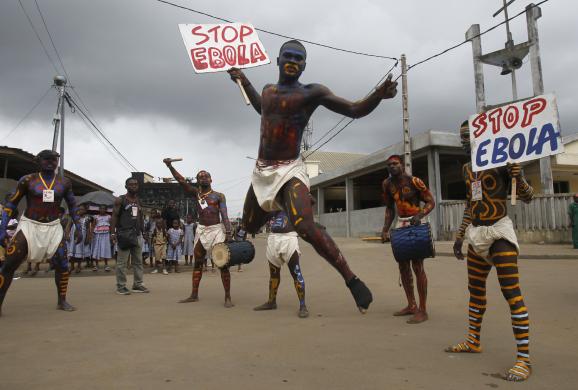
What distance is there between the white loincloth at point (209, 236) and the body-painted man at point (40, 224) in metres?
1.76

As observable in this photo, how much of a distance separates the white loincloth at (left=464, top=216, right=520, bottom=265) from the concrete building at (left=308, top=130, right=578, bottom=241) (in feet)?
47.9

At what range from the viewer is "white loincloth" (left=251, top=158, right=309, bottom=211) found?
3279mm

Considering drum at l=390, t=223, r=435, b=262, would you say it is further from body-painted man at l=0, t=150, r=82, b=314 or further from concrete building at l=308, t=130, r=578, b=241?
concrete building at l=308, t=130, r=578, b=241

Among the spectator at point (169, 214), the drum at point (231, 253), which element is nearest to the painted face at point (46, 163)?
the drum at point (231, 253)

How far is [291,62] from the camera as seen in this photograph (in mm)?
3359

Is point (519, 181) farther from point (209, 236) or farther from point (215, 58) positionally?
point (209, 236)

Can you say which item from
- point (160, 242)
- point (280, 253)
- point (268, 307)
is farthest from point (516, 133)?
point (160, 242)

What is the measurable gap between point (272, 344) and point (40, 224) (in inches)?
139

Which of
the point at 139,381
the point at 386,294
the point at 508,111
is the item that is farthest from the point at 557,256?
the point at 139,381

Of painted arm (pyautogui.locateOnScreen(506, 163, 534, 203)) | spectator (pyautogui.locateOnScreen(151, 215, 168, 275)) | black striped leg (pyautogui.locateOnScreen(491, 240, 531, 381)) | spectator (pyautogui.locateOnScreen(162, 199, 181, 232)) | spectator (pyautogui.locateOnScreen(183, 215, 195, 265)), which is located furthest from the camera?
spectator (pyautogui.locateOnScreen(183, 215, 195, 265))

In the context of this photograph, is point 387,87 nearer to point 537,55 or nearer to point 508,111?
point 508,111

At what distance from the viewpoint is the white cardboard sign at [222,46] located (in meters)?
4.16

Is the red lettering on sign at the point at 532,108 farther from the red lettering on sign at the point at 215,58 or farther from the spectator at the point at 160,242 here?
the spectator at the point at 160,242

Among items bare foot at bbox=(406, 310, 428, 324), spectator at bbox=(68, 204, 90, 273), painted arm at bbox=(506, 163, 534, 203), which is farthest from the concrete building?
painted arm at bbox=(506, 163, 534, 203)
